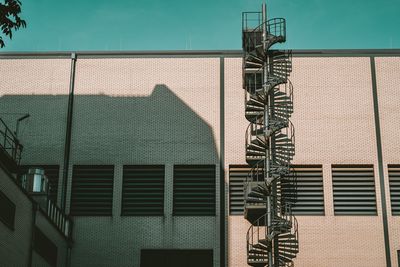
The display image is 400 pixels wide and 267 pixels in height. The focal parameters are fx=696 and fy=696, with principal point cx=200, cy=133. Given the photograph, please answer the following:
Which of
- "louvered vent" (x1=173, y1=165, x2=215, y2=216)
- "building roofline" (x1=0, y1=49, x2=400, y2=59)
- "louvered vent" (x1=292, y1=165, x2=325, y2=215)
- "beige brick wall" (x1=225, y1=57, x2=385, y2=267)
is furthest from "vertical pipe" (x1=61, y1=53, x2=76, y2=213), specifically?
"louvered vent" (x1=292, y1=165, x2=325, y2=215)

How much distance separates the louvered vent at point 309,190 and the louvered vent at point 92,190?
851 cm

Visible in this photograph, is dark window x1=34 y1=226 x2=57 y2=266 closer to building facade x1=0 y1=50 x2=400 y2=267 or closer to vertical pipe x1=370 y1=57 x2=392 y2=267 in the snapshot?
building facade x1=0 y1=50 x2=400 y2=267

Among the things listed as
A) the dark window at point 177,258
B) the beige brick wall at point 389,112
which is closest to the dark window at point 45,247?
the dark window at point 177,258

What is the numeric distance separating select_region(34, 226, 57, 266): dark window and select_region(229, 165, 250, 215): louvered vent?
8.07 meters

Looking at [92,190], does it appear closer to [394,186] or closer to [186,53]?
[186,53]

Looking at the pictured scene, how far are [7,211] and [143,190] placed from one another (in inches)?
383

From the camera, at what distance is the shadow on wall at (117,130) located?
32406 millimetres

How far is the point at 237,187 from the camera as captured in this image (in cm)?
3195

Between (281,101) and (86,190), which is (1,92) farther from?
(281,101)

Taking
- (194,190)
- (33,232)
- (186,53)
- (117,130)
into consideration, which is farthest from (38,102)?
(33,232)

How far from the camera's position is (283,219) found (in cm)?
2881

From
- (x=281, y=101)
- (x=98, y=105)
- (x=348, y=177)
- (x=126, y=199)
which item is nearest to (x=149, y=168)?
(x=126, y=199)

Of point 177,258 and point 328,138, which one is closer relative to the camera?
point 177,258

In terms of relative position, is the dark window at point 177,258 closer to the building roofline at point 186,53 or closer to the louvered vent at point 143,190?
the louvered vent at point 143,190
